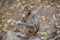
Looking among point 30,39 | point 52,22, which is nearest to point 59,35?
point 52,22

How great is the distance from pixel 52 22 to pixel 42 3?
1.05 metres

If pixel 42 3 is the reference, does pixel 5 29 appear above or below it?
below

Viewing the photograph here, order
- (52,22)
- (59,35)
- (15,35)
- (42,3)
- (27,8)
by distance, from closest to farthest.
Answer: (27,8), (15,35), (59,35), (52,22), (42,3)

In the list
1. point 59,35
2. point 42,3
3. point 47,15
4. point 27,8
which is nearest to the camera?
point 27,8

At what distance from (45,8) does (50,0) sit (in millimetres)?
433

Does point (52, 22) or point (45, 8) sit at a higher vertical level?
point (45, 8)

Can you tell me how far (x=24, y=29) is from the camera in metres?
4.45

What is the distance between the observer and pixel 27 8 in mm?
4375

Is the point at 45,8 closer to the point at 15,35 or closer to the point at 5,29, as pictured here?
the point at 5,29

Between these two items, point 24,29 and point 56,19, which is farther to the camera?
point 56,19

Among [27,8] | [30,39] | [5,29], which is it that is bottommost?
[30,39]

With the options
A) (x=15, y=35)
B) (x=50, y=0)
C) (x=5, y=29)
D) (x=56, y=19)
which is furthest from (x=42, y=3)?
(x=15, y=35)

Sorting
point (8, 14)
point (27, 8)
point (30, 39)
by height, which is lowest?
point (30, 39)

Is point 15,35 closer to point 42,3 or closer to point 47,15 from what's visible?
point 47,15
